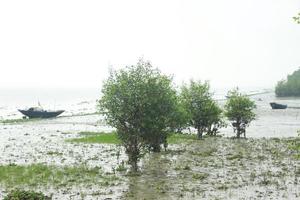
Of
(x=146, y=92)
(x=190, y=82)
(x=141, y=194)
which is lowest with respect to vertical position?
(x=141, y=194)

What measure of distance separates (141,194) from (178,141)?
2852 centimetres

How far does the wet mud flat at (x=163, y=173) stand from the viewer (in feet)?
74.1

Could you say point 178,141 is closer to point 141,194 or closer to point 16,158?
point 16,158

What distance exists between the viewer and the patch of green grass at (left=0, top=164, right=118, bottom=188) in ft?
84.3

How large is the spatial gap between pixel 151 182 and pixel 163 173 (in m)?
3.22

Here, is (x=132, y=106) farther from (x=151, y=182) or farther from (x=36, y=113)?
(x=36, y=113)

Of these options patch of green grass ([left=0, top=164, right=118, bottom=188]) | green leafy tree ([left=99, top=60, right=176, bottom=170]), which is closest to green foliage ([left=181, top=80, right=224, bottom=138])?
→ green leafy tree ([left=99, top=60, right=176, bottom=170])

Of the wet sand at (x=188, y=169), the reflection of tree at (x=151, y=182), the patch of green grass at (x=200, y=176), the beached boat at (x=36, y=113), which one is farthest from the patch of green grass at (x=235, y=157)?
the beached boat at (x=36, y=113)

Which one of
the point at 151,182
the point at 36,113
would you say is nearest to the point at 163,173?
the point at 151,182

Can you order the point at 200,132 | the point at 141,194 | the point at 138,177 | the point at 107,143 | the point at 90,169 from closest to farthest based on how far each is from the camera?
the point at 141,194
the point at 138,177
the point at 90,169
the point at 107,143
the point at 200,132

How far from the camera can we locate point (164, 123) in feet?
114

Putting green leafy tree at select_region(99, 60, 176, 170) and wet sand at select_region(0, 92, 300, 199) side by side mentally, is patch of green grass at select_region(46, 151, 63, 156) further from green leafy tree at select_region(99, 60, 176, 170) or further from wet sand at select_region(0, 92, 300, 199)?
green leafy tree at select_region(99, 60, 176, 170)

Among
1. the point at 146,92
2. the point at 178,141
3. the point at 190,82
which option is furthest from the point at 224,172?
the point at 190,82

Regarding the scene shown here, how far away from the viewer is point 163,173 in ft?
94.2
